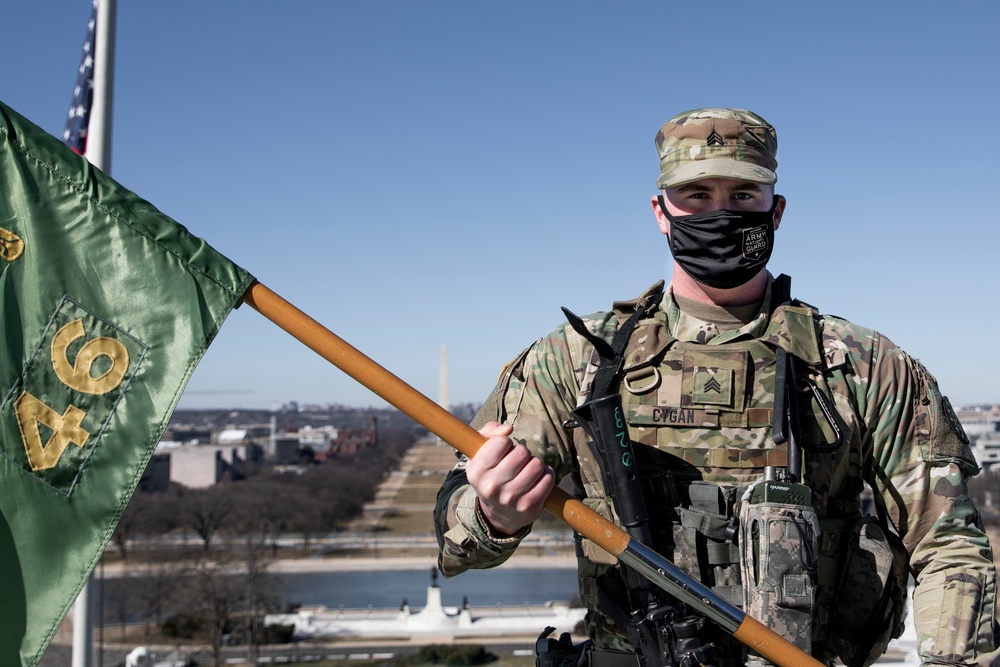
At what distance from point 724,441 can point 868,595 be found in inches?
30.9

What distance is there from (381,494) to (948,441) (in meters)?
124

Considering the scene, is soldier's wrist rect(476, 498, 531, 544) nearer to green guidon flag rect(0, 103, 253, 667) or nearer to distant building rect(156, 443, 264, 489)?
green guidon flag rect(0, 103, 253, 667)

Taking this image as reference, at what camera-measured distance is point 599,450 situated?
3.83 m

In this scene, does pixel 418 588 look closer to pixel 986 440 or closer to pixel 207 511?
pixel 207 511

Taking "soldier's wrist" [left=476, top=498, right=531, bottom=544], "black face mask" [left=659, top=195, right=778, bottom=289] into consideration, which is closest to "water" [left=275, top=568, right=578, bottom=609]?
"black face mask" [left=659, top=195, right=778, bottom=289]

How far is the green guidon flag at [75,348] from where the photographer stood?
3.69 metres

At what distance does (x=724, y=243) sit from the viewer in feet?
13.4

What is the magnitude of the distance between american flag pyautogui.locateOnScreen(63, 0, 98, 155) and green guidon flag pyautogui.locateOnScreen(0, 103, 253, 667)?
258 inches

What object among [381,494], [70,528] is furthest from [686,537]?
[381,494]

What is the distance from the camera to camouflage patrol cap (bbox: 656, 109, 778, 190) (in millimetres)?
4027

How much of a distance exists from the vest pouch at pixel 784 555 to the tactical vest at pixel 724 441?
0.19 metres

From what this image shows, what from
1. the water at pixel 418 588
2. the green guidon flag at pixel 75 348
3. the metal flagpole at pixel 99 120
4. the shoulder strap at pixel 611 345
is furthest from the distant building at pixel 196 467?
the shoulder strap at pixel 611 345

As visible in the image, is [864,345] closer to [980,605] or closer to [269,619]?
[980,605]

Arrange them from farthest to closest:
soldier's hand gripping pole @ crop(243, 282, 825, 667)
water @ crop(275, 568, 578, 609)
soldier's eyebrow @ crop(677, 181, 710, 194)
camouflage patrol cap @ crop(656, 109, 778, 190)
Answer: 1. water @ crop(275, 568, 578, 609)
2. soldier's eyebrow @ crop(677, 181, 710, 194)
3. camouflage patrol cap @ crop(656, 109, 778, 190)
4. soldier's hand gripping pole @ crop(243, 282, 825, 667)
